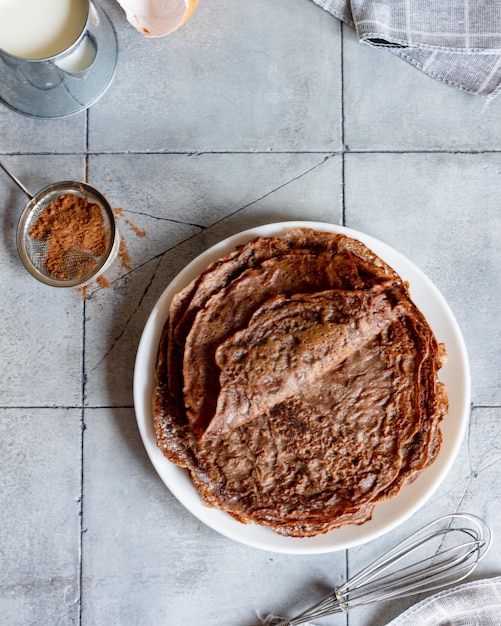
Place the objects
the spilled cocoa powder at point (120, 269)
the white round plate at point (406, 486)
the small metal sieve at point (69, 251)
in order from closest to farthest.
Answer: the white round plate at point (406, 486) → the small metal sieve at point (69, 251) → the spilled cocoa powder at point (120, 269)

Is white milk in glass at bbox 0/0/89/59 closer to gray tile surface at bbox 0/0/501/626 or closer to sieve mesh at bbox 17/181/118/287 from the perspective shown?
gray tile surface at bbox 0/0/501/626

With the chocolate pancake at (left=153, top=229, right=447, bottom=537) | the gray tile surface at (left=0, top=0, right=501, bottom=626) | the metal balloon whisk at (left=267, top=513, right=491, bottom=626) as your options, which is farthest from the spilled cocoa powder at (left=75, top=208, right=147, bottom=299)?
the metal balloon whisk at (left=267, top=513, right=491, bottom=626)

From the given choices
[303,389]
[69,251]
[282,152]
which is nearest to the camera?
[303,389]

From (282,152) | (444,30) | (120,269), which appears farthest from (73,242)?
(444,30)

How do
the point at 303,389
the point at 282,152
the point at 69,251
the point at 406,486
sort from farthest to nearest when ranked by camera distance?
the point at 282,152 < the point at 69,251 < the point at 406,486 < the point at 303,389

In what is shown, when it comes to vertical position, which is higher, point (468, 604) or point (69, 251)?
point (69, 251)

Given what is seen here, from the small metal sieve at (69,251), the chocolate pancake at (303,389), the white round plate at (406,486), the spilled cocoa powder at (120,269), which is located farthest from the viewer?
the spilled cocoa powder at (120,269)

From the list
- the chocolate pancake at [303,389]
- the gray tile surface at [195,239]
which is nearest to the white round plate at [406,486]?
the chocolate pancake at [303,389]

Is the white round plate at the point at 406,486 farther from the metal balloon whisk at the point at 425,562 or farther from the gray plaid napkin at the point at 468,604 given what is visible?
the gray plaid napkin at the point at 468,604

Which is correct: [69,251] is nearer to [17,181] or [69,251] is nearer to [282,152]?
[17,181]
